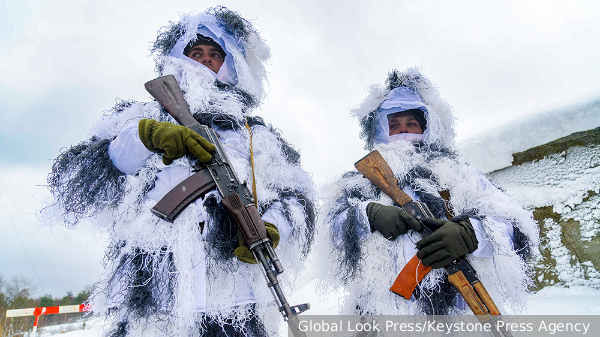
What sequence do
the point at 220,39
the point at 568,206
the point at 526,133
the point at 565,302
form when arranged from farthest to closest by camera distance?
the point at 526,133
the point at 568,206
the point at 565,302
the point at 220,39

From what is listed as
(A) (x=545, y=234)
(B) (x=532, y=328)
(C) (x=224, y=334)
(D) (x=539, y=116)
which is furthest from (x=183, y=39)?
(A) (x=545, y=234)

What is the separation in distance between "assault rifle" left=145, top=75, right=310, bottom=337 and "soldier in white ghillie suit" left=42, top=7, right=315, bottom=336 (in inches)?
2.9

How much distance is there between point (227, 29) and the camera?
2414 mm

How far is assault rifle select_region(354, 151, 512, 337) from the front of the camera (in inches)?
72.2

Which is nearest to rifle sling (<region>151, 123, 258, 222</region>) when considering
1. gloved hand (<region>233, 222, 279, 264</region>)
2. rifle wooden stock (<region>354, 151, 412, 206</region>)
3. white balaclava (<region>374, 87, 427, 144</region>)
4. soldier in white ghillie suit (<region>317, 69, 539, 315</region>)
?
gloved hand (<region>233, 222, 279, 264</region>)

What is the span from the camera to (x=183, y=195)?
150 centimetres

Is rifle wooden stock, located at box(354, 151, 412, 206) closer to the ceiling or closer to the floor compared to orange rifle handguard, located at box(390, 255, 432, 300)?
closer to the ceiling

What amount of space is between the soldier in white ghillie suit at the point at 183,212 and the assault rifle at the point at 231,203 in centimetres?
7

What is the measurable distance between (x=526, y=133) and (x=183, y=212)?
4.33 m

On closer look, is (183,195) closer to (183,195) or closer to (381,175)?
(183,195)

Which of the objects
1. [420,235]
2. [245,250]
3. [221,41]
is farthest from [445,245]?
[221,41]

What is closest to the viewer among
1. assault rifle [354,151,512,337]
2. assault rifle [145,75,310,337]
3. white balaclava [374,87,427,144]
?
assault rifle [145,75,310,337]

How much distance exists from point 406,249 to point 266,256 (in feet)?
3.55

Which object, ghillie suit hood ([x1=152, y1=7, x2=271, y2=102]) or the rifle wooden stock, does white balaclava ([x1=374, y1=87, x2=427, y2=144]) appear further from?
ghillie suit hood ([x1=152, y1=7, x2=271, y2=102])
